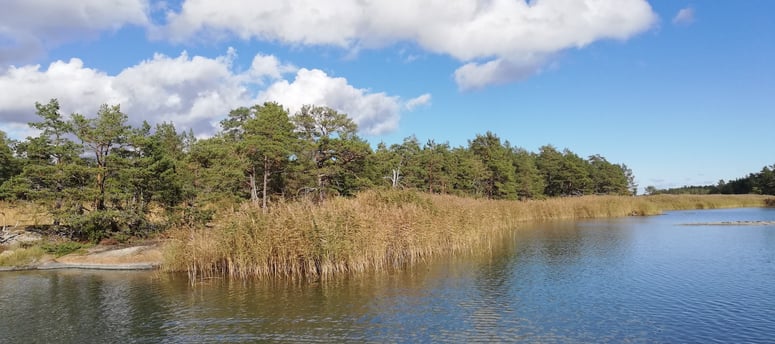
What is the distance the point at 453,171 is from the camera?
51625mm

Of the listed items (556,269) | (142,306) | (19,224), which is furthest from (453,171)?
(142,306)

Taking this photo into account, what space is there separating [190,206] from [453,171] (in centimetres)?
3039

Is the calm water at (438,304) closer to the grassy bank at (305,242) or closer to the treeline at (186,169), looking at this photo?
the grassy bank at (305,242)

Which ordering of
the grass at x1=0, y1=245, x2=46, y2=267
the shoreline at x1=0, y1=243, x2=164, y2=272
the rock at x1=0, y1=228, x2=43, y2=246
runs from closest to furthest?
the shoreline at x1=0, y1=243, x2=164, y2=272 < the grass at x1=0, y1=245, x2=46, y2=267 < the rock at x1=0, y1=228, x2=43, y2=246

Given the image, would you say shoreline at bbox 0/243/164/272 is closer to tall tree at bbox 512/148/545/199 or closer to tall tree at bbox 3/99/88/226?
tall tree at bbox 3/99/88/226

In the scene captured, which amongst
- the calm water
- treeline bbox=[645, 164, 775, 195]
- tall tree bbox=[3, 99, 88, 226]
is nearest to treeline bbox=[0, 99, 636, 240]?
tall tree bbox=[3, 99, 88, 226]

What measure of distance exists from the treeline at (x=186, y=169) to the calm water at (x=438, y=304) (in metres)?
4.84

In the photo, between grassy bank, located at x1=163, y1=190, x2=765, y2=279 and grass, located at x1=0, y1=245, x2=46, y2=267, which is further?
grass, located at x1=0, y1=245, x2=46, y2=267

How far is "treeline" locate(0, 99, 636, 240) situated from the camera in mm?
23609

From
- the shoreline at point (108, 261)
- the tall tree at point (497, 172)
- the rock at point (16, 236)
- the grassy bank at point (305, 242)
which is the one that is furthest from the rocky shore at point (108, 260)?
the tall tree at point (497, 172)

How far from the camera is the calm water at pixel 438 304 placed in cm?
1071

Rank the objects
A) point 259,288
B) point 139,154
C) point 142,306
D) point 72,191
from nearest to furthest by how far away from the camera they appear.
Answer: point 142,306 → point 259,288 → point 72,191 → point 139,154

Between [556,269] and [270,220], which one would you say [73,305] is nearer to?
[270,220]

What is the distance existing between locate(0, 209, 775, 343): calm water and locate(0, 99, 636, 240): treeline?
4.84 metres
